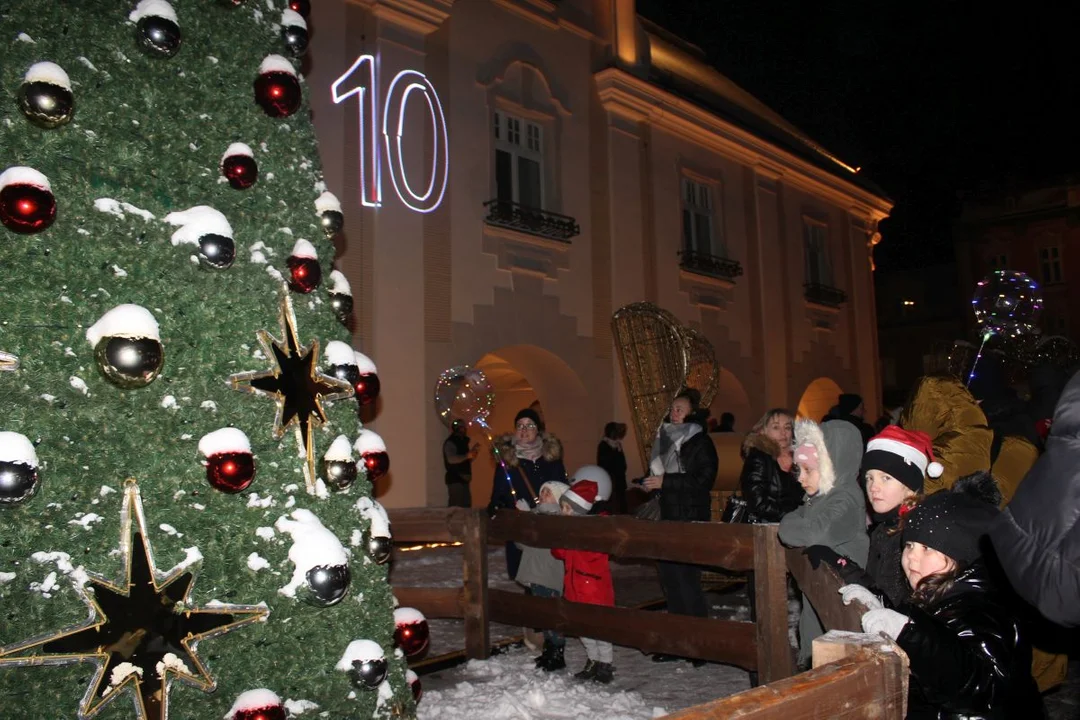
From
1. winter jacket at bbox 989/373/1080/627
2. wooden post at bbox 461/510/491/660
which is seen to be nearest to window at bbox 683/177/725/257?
wooden post at bbox 461/510/491/660

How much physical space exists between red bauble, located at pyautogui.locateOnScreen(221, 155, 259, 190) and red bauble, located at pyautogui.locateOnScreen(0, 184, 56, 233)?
21.5 inches

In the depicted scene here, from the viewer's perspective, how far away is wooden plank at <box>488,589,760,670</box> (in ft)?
14.4

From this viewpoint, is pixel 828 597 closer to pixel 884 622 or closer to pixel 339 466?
pixel 884 622

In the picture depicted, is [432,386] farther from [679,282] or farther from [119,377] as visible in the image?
[119,377]

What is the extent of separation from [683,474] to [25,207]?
4.73 metres

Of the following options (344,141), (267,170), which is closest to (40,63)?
(267,170)

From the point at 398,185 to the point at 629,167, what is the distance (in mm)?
4892

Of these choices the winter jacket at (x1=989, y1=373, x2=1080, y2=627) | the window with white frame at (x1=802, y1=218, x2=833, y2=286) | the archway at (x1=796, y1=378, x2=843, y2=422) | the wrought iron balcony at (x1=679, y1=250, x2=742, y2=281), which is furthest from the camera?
the window with white frame at (x1=802, y1=218, x2=833, y2=286)

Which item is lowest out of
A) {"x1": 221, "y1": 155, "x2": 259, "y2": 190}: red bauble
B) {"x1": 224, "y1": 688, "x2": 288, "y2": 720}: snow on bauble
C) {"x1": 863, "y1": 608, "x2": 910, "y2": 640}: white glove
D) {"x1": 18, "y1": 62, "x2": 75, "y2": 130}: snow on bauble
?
{"x1": 224, "y1": 688, "x2": 288, "y2": 720}: snow on bauble

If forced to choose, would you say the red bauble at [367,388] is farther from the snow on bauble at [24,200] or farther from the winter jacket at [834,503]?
the winter jacket at [834,503]

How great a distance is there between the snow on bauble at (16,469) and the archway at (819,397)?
57.6 ft

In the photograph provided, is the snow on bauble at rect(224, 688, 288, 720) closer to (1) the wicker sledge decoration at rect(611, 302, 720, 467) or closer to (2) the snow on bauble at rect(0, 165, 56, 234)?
(2) the snow on bauble at rect(0, 165, 56, 234)

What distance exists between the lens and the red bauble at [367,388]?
303 cm

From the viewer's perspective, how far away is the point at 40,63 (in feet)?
7.34
